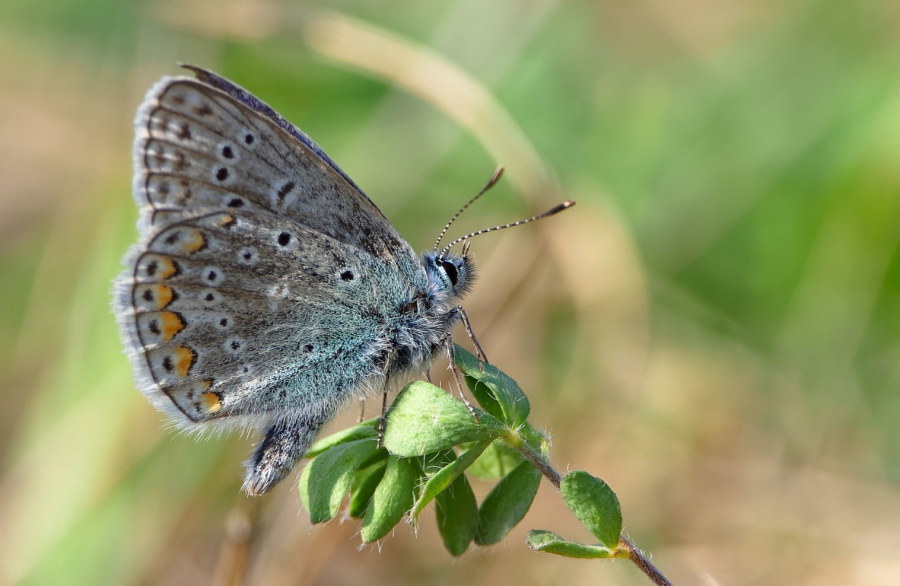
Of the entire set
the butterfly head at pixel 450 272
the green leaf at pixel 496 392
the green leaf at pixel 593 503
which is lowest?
the green leaf at pixel 593 503

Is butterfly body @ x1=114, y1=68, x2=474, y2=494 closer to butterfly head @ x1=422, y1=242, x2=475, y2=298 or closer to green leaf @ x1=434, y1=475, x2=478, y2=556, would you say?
butterfly head @ x1=422, y1=242, x2=475, y2=298

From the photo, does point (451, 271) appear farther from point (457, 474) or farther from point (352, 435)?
point (457, 474)

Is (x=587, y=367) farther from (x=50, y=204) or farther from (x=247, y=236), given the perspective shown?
(x=50, y=204)

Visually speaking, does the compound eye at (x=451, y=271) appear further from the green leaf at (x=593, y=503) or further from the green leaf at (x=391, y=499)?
the green leaf at (x=593, y=503)

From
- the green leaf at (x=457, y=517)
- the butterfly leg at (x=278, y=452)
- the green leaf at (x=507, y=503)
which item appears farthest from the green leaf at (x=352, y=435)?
the green leaf at (x=507, y=503)

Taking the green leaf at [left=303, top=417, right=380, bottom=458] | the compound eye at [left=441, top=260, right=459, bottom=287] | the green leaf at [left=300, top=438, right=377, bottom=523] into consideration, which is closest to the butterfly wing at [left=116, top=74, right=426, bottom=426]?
the compound eye at [left=441, top=260, right=459, bottom=287]
